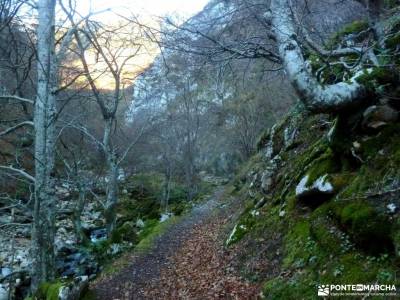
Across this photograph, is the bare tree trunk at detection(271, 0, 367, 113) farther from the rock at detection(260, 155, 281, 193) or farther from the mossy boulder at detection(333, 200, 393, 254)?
the rock at detection(260, 155, 281, 193)

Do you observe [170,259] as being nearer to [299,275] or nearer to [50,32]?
[299,275]

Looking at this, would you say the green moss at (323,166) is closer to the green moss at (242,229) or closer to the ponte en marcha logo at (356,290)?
the ponte en marcha logo at (356,290)

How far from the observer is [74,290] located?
630cm

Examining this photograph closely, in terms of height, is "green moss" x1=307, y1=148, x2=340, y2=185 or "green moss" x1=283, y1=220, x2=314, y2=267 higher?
"green moss" x1=307, y1=148, x2=340, y2=185

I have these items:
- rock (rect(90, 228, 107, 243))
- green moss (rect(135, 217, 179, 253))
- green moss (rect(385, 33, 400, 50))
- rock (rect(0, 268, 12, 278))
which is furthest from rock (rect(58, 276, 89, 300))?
rock (rect(90, 228, 107, 243))

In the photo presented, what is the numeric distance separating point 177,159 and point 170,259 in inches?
629

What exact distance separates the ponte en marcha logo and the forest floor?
1370mm

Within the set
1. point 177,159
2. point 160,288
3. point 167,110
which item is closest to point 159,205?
point 177,159

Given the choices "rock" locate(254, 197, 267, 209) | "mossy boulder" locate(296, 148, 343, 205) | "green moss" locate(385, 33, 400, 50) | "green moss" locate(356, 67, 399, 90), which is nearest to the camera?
"green moss" locate(356, 67, 399, 90)

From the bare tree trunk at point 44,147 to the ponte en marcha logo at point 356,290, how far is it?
4083 mm

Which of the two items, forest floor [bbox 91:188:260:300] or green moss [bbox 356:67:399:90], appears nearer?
green moss [bbox 356:67:399:90]

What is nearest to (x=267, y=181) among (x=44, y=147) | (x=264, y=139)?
(x=44, y=147)

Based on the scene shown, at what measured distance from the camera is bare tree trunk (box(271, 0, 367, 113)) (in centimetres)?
404

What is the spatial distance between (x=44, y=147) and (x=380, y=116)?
4.77 m
